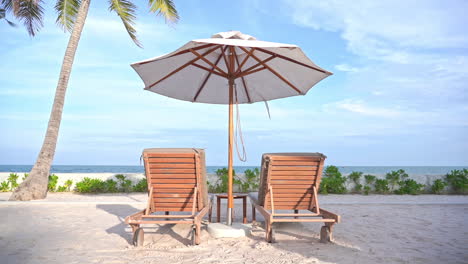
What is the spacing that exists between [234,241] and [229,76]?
7.62 ft

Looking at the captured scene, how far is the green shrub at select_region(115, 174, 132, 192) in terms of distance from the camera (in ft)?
31.4

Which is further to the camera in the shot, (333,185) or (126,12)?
(126,12)

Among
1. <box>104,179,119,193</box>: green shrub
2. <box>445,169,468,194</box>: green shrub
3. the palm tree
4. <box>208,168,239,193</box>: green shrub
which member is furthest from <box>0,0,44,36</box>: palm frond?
<box>445,169,468,194</box>: green shrub

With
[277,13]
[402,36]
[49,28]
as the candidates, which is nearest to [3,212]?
[49,28]

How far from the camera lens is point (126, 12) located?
9977 mm

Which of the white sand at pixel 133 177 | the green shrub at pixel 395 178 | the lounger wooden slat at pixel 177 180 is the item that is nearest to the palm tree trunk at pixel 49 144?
the white sand at pixel 133 177

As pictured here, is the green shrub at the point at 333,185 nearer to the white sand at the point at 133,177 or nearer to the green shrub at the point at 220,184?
the white sand at the point at 133,177

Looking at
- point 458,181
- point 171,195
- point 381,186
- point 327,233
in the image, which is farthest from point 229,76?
point 458,181

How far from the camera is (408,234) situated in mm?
4578

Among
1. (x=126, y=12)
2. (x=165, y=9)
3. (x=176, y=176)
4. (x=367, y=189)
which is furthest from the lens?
(x=165, y=9)

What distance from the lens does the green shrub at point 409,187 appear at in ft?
31.3

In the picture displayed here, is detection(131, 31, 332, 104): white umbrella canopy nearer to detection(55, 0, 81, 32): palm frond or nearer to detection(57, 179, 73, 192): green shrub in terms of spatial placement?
detection(57, 179, 73, 192): green shrub

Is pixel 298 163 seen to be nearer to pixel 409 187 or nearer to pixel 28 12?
pixel 409 187

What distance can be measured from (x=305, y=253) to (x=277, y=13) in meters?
8.81
